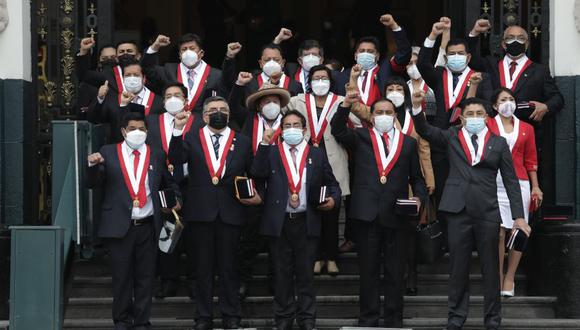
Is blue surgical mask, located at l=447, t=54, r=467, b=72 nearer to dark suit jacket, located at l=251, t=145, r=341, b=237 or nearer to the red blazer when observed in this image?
the red blazer

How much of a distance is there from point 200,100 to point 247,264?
175cm

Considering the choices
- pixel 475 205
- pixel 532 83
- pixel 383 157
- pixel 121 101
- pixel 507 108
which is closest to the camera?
pixel 475 205


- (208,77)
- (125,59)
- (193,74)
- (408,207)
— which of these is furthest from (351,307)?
(125,59)

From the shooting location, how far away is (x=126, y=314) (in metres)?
14.7

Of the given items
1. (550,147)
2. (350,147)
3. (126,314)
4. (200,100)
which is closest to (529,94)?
(550,147)

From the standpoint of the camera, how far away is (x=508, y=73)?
16297 mm

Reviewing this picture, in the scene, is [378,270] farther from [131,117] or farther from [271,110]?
[131,117]

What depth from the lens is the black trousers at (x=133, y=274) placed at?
48.2 feet

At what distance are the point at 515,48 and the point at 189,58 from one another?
3.27 metres

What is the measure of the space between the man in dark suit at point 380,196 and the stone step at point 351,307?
57 cm

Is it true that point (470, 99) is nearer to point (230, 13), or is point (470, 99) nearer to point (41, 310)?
point (41, 310)

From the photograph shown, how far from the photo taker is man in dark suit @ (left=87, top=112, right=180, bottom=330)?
14680 mm

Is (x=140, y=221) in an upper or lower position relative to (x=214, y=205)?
lower

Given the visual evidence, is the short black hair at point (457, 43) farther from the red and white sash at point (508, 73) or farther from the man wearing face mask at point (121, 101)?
the man wearing face mask at point (121, 101)
